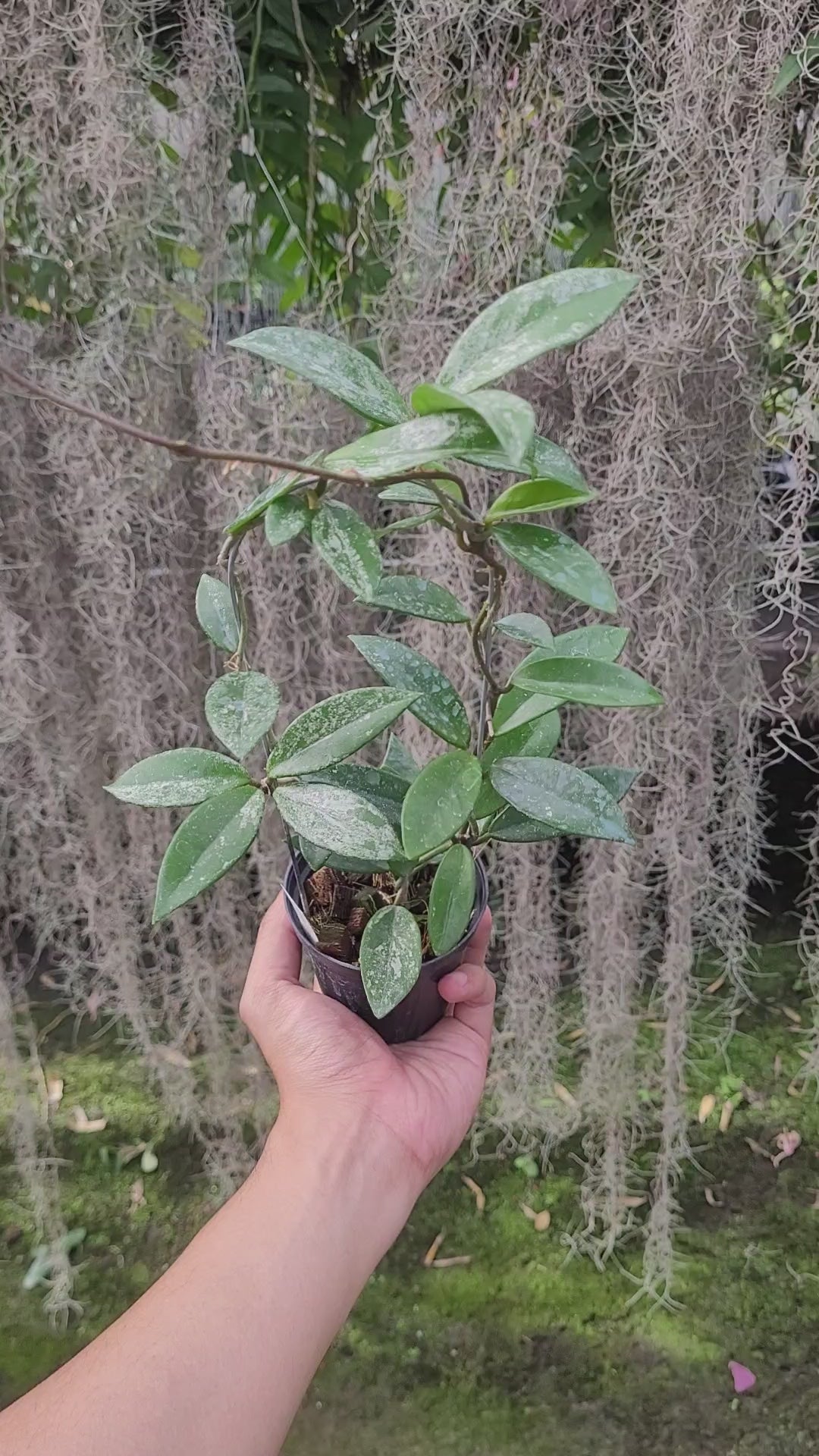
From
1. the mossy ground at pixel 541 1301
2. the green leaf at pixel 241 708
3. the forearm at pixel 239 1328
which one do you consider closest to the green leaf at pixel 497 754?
the green leaf at pixel 241 708

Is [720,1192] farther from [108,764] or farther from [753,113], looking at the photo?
[753,113]

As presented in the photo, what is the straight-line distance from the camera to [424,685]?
1.69ft

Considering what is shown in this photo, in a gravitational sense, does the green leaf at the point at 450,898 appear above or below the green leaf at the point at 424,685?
below

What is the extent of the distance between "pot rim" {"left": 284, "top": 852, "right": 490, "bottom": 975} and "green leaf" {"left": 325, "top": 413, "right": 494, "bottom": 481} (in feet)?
1.02

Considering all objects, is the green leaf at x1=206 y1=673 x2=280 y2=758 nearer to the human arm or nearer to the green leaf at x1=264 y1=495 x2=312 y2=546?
the green leaf at x1=264 y1=495 x2=312 y2=546

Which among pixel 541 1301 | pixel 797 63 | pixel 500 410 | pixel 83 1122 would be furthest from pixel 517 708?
pixel 83 1122

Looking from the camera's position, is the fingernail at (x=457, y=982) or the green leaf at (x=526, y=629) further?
the fingernail at (x=457, y=982)

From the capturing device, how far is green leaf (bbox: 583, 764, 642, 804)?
0.57 meters

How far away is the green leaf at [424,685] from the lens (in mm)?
500

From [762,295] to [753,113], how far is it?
0.15 m

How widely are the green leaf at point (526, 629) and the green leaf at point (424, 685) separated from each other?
0.15ft

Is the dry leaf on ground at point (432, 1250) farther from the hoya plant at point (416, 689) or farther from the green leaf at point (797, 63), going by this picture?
the green leaf at point (797, 63)

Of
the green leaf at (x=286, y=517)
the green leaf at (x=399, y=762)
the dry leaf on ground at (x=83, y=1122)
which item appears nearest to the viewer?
the green leaf at (x=286, y=517)

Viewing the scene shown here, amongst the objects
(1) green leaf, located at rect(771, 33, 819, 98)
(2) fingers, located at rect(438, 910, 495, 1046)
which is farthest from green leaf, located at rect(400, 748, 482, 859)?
(1) green leaf, located at rect(771, 33, 819, 98)
